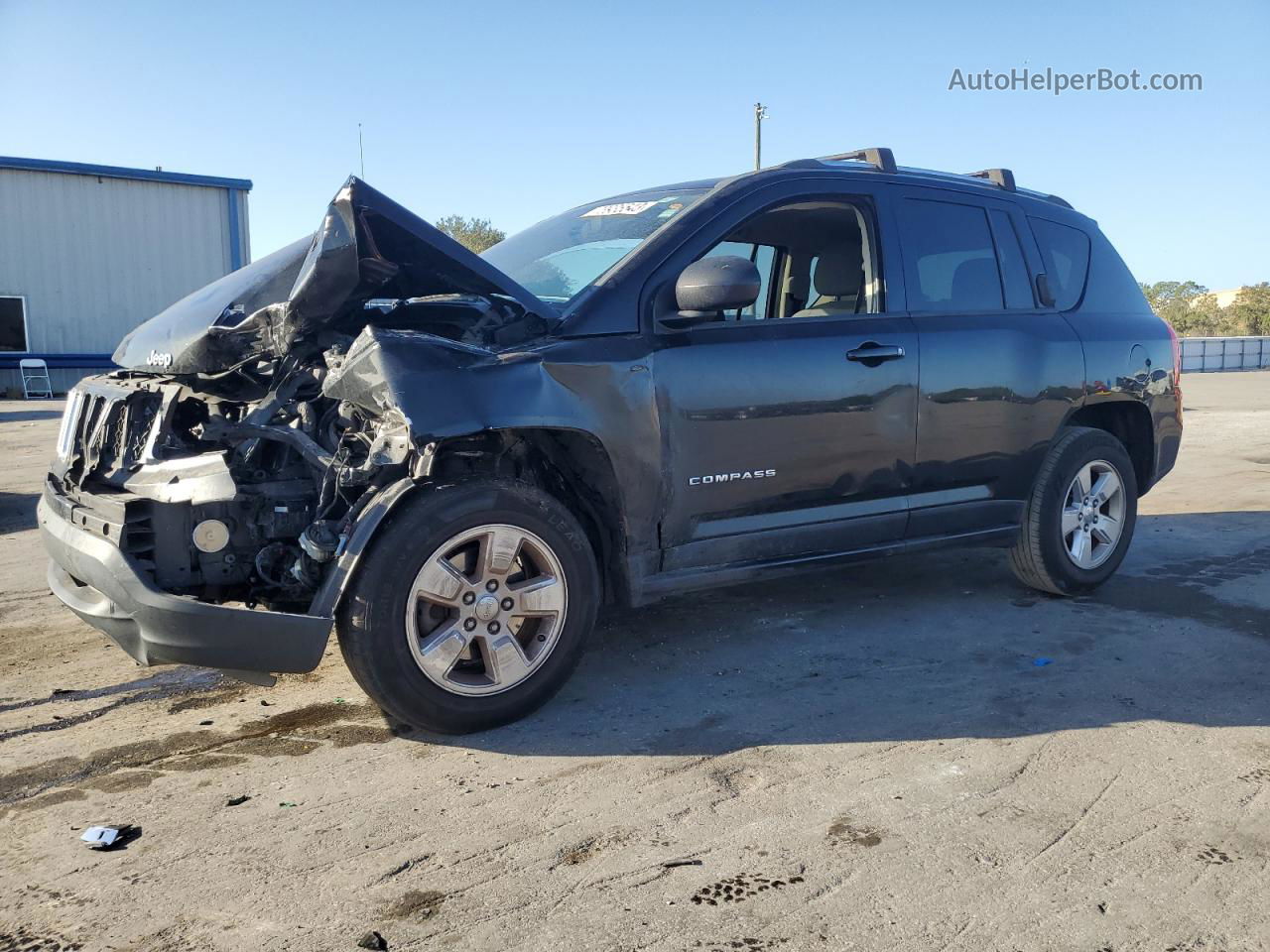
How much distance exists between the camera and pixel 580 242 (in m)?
4.70

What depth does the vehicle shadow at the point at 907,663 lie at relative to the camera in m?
3.77

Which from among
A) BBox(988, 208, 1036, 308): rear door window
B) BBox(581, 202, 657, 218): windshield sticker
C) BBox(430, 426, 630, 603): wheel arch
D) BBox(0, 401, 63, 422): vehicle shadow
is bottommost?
BBox(0, 401, 63, 422): vehicle shadow

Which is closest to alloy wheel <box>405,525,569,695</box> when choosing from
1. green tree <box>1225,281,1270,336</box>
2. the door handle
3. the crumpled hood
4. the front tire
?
the front tire

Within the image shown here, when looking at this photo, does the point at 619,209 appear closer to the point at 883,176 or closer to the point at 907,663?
the point at 883,176

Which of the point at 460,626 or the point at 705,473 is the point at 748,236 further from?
the point at 460,626

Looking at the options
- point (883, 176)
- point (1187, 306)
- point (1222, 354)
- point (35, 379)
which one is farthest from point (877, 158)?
point (1187, 306)

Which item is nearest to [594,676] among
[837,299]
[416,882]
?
[416,882]

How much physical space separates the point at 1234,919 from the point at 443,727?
7.57 feet

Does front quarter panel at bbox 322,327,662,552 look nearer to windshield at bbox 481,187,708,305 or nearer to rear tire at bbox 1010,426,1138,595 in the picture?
windshield at bbox 481,187,708,305

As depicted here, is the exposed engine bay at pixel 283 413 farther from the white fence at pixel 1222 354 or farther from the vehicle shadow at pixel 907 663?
the white fence at pixel 1222 354

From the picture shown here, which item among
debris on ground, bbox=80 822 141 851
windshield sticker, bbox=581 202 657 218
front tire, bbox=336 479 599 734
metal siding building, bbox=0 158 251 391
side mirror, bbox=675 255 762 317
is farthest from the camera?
metal siding building, bbox=0 158 251 391

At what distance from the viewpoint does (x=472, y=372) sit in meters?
3.58

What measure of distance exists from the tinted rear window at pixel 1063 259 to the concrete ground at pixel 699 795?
164cm

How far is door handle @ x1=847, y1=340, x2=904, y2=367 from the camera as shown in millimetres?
4500
